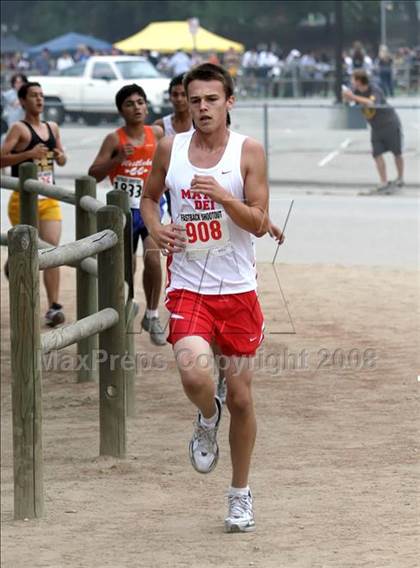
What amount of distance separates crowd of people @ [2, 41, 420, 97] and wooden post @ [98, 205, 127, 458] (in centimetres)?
2903

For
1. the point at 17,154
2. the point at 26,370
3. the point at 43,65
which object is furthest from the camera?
the point at 43,65

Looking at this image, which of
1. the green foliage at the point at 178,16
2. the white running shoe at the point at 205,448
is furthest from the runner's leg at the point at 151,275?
the green foliage at the point at 178,16

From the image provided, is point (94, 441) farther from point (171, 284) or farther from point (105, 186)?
point (105, 186)

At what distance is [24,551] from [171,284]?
3.99ft

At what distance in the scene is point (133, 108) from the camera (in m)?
9.64

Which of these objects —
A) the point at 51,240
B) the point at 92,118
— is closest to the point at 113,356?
the point at 51,240

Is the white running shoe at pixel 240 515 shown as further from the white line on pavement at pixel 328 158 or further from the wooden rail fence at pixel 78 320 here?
the white line on pavement at pixel 328 158

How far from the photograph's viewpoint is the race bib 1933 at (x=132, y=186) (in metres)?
9.53

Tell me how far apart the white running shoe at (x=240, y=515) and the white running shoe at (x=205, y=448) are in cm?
20

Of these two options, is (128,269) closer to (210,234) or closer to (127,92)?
(127,92)

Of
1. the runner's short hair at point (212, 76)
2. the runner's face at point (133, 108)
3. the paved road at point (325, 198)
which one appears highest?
the runner's short hair at point (212, 76)

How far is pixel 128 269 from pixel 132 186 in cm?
183

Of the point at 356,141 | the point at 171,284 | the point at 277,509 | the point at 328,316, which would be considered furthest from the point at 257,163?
the point at 356,141

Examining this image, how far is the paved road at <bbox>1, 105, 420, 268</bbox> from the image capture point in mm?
14250
